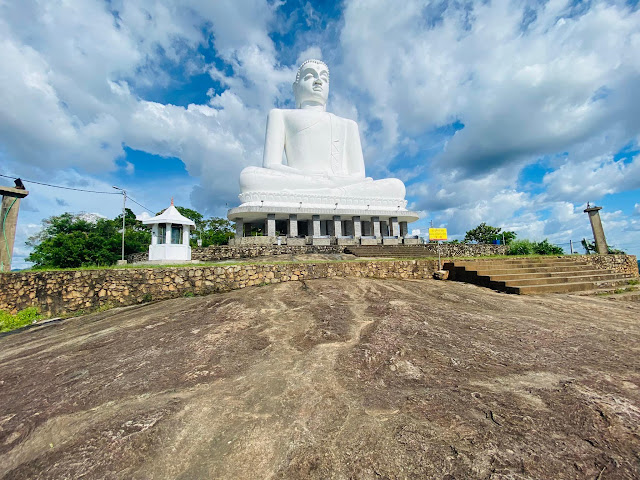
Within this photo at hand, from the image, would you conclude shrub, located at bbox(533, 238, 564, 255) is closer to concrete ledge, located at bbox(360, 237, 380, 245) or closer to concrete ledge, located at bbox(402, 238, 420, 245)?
concrete ledge, located at bbox(402, 238, 420, 245)

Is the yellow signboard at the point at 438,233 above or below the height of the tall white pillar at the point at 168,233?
below

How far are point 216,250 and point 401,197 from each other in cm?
1437

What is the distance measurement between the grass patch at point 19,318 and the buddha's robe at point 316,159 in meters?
13.3

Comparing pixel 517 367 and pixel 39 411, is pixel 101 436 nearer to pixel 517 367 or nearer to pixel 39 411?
pixel 39 411

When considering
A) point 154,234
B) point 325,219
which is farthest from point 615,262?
point 154,234

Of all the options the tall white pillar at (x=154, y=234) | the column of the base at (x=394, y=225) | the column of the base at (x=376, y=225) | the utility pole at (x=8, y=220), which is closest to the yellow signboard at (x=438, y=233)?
the tall white pillar at (x=154, y=234)

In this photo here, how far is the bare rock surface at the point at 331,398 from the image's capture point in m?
1.91

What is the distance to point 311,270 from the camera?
8.52m

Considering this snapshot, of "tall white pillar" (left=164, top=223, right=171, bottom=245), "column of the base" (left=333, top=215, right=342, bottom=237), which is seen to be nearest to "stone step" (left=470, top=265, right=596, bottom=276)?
"tall white pillar" (left=164, top=223, right=171, bottom=245)

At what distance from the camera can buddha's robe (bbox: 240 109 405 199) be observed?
20203 mm

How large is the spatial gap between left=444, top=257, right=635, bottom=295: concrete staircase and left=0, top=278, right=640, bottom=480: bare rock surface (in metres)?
2.81

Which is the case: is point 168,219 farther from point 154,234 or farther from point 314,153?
point 314,153

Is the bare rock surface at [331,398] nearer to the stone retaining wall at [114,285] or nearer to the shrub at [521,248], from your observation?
the stone retaining wall at [114,285]

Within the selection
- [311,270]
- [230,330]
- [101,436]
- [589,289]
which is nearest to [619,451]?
[101,436]
